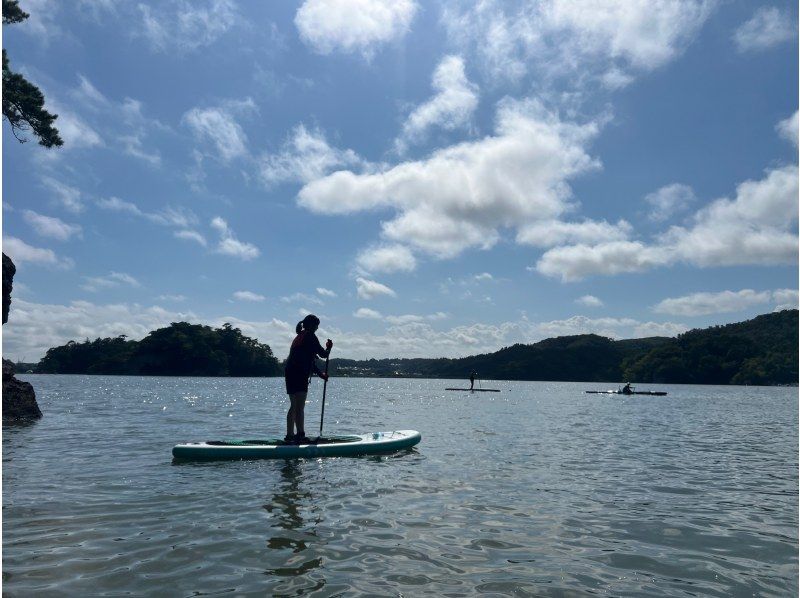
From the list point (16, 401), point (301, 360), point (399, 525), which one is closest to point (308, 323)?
point (301, 360)

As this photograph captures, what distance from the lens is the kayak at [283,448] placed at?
13484mm

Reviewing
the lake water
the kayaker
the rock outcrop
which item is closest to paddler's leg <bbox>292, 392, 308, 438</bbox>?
the kayaker

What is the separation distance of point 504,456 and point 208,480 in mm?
7973

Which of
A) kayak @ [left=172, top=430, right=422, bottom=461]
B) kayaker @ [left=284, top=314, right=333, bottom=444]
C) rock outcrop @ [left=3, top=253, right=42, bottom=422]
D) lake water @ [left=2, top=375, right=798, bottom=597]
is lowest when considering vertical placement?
lake water @ [left=2, top=375, right=798, bottom=597]

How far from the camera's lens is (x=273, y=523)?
25.8ft

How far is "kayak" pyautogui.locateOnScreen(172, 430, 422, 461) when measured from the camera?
13484mm

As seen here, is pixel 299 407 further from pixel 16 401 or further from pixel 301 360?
pixel 16 401

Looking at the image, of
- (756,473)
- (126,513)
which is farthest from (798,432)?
(126,513)

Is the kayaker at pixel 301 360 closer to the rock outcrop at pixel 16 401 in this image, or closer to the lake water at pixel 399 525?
the lake water at pixel 399 525

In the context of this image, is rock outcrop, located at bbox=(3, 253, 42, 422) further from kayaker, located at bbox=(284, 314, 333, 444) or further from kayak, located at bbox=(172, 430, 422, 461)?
kayaker, located at bbox=(284, 314, 333, 444)

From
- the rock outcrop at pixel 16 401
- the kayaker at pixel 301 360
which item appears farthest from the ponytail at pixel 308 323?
the rock outcrop at pixel 16 401

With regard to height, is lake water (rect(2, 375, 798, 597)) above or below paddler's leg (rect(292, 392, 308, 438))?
below

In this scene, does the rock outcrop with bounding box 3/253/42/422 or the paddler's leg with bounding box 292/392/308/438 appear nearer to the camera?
the paddler's leg with bounding box 292/392/308/438

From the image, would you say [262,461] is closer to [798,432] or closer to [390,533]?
[390,533]
